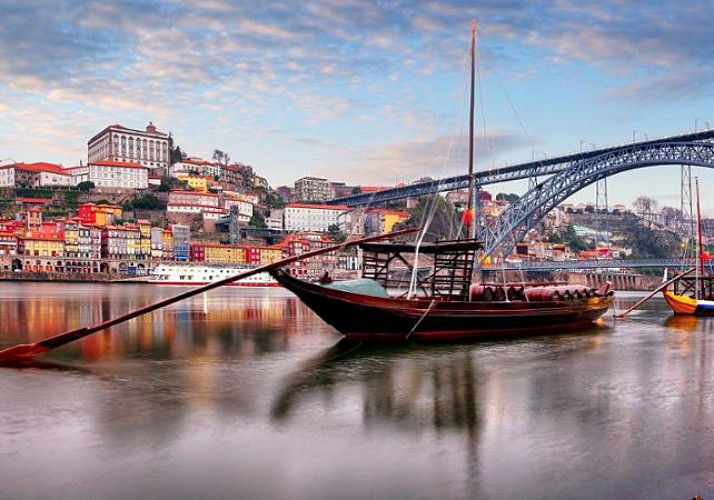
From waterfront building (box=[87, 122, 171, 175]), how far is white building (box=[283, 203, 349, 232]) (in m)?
28.6

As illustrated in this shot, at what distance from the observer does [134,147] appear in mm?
141250

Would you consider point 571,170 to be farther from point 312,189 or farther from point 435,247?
point 312,189

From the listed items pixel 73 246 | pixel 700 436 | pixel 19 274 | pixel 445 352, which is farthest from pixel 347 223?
pixel 700 436

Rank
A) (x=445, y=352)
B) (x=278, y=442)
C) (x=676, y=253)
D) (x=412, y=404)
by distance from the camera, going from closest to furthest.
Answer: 1. (x=278, y=442)
2. (x=412, y=404)
3. (x=445, y=352)
4. (x=676, y=253)

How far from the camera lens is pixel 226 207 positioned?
133 meters

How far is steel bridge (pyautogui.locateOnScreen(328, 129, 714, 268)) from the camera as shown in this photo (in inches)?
1869

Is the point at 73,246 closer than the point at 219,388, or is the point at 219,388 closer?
the point at 219,388

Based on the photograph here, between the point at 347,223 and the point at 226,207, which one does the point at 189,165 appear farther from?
the point at 347,223

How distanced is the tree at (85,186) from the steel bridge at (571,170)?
276 ft

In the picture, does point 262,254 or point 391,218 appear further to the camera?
point 391,218

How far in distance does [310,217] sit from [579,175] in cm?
8843

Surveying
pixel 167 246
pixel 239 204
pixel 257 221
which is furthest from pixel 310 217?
pixel 167 246

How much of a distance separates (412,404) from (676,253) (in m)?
150

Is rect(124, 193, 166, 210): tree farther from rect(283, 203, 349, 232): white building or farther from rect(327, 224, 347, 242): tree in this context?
rect(327, 224, 347, 242): tree
